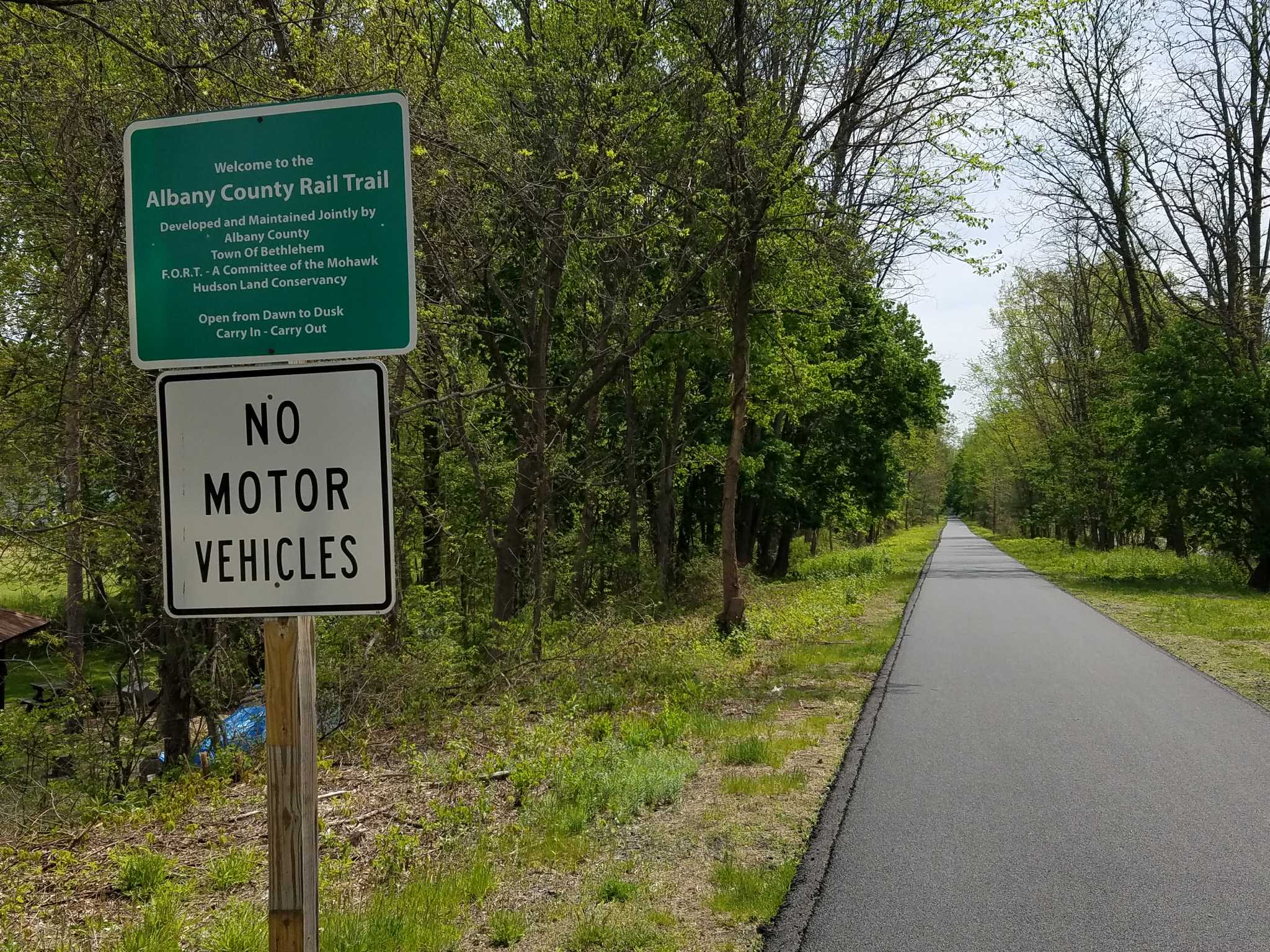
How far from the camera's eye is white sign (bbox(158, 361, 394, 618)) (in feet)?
8.79

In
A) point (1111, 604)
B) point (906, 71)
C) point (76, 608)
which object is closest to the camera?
point (76, 608)

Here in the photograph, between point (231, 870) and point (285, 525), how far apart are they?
3648mm

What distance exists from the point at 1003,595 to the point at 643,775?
18.2 meters

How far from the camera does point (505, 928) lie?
468 cm

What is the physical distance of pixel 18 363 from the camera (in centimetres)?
796

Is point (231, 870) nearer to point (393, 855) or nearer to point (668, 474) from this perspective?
point (393, 855)

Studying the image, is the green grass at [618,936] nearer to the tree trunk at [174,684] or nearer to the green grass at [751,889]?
the green grass at [751,889]

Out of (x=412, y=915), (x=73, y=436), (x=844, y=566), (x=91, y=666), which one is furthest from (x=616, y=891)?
(x=844, y=566)

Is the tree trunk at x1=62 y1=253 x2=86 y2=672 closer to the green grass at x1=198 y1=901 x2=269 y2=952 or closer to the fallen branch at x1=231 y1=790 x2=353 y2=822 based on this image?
the fallen branch at x1=231 y1=790 x2=353 y2=822

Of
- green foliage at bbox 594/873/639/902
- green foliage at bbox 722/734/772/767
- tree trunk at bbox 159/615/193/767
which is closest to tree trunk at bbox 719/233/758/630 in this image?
green foliage at bbox 722/734/772/767

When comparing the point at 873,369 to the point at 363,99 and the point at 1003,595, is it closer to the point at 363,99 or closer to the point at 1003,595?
the point at 1003,595

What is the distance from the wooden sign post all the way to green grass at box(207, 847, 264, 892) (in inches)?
122

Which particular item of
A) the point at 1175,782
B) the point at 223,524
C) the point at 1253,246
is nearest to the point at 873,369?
the point at 1253,246

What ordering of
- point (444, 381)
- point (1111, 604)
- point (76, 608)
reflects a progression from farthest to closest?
point (1111, 604) < point (444, 381) < point (76, 608)
